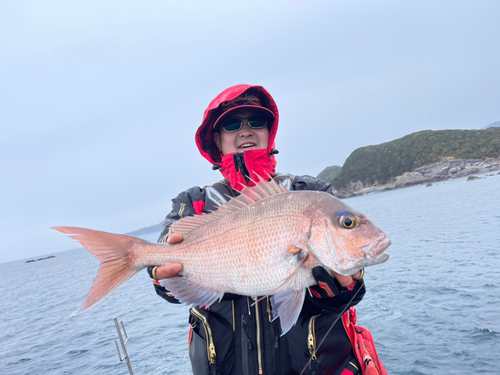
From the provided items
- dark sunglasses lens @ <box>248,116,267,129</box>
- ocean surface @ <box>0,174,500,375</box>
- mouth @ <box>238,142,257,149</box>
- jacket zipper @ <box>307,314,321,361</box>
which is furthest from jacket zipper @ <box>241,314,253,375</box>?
dark sunglasses lens @ <box>248,116,267,129</box>

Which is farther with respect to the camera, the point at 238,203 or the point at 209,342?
the point at 209,342

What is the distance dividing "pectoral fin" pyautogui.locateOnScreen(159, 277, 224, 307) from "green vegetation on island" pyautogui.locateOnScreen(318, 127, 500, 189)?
9842 cm

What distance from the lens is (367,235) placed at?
2.23 m

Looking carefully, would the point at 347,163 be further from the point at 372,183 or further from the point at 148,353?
the point at 148,353

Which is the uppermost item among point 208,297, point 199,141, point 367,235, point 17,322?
point 199,141

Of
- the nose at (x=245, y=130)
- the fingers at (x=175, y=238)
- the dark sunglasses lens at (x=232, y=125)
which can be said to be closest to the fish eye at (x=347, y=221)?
the fingers at (x=175, y=238)

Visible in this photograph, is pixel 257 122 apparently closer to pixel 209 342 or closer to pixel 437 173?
pixel 209 342

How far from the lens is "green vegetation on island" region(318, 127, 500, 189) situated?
92.4m

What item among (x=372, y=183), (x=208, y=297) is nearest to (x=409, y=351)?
(x=208, y=297)

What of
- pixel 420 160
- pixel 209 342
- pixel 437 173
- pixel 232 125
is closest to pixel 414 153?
pixel 420 160

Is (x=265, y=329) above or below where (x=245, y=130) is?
below

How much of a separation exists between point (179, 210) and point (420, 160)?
370 ft

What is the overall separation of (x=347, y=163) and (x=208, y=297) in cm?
12854

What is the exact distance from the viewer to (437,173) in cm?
9200
